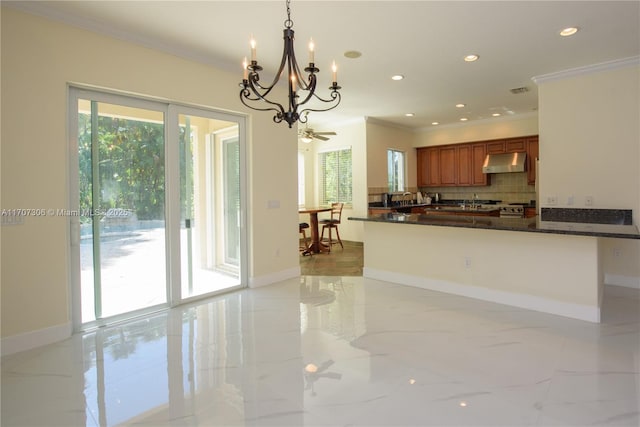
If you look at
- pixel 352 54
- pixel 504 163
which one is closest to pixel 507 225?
pixel 352 54

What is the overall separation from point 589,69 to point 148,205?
539cm

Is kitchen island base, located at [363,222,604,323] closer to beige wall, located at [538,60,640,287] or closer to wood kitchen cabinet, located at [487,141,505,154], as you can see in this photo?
beige wall, located at [538,60,640,287]

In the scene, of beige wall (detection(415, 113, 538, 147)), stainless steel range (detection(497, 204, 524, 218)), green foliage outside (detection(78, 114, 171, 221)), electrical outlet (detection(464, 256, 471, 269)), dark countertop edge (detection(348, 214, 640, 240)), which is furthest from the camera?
beige wall (detection(415, 113, 538, 147))

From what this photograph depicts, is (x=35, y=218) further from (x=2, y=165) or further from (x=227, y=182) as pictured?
(x=227, y=182)

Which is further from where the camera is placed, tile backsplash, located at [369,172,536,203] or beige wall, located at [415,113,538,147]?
tile backsplash, located at [369,172,536,203]

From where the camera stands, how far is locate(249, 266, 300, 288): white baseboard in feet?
15.4

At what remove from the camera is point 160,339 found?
3.12 meters

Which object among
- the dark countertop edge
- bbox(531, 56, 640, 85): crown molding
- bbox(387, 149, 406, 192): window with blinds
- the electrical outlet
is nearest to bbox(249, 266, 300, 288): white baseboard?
the dark countertop edge

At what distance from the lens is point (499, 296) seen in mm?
3949

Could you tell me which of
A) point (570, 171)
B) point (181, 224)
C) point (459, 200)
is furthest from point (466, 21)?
point (459, 200)

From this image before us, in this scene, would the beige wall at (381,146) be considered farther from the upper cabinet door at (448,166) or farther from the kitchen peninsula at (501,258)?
the kitchen peninsula at (501,258)

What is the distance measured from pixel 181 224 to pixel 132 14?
2.07 metres

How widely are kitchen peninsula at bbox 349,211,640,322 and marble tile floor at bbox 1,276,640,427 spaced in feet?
0.86

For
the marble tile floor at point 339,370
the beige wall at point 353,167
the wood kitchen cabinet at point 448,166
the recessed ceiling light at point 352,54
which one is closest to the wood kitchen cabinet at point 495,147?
the wood kitchen cabinet at point 448,166
